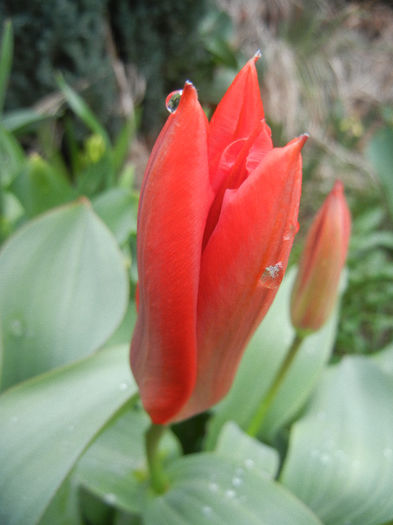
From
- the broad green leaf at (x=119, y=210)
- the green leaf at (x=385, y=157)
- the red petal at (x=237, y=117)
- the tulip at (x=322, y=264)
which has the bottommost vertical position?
the green leaf at (x=385, y=157)

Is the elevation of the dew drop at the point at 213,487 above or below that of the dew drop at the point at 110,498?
below

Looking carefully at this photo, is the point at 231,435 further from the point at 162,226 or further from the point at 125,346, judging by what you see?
the point at 162,226

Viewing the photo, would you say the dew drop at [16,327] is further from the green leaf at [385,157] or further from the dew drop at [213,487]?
the green leaf at [385,157]

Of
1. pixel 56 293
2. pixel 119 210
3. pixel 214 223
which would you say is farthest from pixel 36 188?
pixel 214 223

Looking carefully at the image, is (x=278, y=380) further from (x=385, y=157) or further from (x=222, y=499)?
(x=385, y=157)

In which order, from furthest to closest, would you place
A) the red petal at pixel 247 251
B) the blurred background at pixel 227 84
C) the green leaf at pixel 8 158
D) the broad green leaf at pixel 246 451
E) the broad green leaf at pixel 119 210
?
1. the blurred background at pixel 227 84
2. the green leaf at pixel 8 158
3. the broad green leaf at pixel 119 210
4. the broad green leaf at pixel 246 451
5. the red petal at pixel 247 251

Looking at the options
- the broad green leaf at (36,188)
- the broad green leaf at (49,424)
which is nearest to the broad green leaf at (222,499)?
the broad green leaf at (49,424)

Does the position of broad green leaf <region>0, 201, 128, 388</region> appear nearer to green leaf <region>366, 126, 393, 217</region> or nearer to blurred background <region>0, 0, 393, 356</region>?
blurred background <region>0, 0, 393, 356</region>
